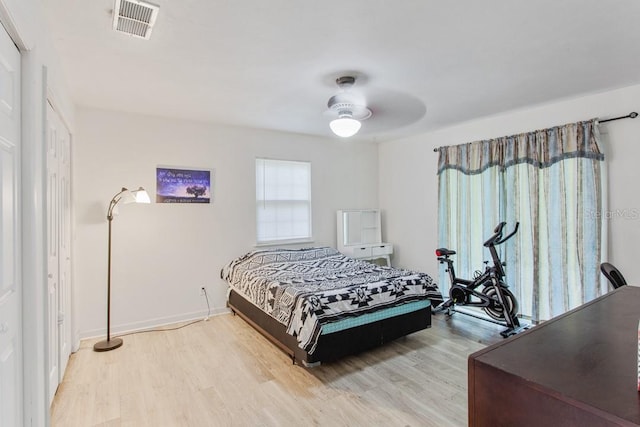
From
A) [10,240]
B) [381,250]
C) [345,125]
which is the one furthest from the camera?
[381,250]

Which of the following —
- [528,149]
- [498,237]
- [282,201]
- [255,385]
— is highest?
[528,149]

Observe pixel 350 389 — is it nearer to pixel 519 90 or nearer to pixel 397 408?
pixel 397 408

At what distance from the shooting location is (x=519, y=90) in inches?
123

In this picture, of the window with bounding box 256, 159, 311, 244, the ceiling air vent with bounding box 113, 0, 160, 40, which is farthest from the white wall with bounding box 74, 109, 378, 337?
the ceiling air vent with bounding box 113, 0, 160, 40

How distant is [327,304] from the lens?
273 centimetres

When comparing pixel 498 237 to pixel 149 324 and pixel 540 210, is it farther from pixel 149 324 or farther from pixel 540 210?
pixel 149 324

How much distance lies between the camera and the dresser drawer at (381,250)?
204 inches

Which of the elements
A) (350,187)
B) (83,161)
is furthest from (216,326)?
(350,187)

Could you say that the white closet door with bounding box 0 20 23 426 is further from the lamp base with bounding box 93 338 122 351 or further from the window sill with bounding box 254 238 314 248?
the window sill with bounding box 254 238 314 248

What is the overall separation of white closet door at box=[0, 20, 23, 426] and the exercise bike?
12.3 ft

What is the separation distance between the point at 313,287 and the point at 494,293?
6.68ft

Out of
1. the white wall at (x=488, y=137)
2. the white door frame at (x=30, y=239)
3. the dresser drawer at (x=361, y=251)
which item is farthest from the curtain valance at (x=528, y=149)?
the white door frame at (x=30, y=239)

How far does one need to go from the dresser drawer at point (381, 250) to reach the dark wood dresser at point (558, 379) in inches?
158

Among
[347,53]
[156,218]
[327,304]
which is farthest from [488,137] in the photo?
[156,218]
